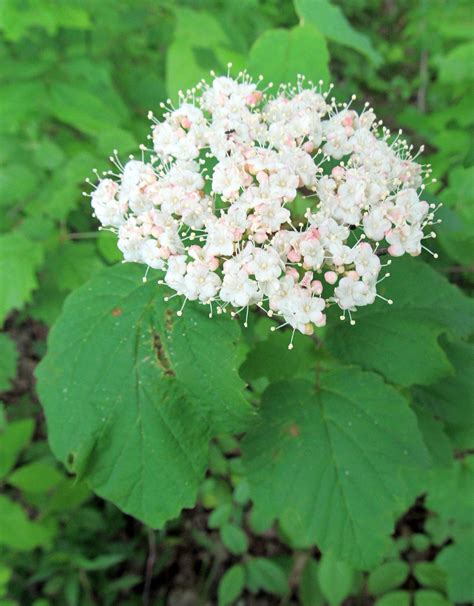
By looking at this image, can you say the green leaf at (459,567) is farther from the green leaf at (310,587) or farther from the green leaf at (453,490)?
the green leaf at (310,587)

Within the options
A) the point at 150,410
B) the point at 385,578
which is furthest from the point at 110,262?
the point at 385,578

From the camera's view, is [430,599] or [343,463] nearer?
[343,463]

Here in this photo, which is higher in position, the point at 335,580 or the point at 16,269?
the point at 16,269

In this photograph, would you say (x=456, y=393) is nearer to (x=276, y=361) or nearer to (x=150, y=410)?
(x=276, y=361)

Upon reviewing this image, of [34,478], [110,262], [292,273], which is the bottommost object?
[34,478]

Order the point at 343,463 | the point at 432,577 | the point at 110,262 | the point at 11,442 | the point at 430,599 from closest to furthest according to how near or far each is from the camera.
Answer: the point at 343,463
the point at 430,599
the point at 432,577
the point at 110,262
the point at 11,442

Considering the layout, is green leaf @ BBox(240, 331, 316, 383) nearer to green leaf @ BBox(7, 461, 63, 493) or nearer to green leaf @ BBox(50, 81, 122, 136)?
green leaf @ BBox(7, 461, 63, 493)

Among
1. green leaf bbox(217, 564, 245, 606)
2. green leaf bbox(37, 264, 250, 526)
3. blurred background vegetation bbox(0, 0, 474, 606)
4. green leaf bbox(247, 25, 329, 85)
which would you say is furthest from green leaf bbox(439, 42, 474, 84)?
green leaf bbox(217, 564, 245, 606)
